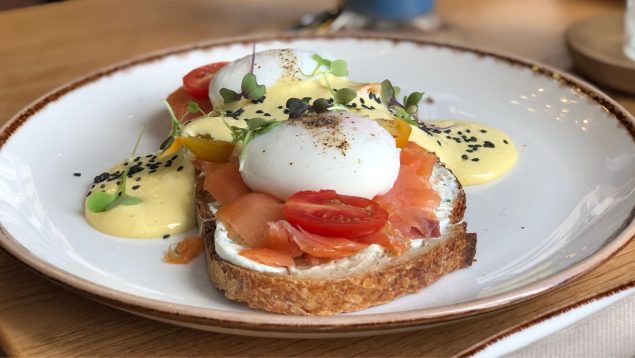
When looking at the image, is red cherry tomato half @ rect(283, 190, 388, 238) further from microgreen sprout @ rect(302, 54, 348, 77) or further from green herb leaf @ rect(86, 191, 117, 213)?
microgreen sprout @ rect(302, 54, 348, 77)

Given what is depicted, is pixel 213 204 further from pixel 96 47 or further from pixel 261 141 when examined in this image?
pixel 96 47

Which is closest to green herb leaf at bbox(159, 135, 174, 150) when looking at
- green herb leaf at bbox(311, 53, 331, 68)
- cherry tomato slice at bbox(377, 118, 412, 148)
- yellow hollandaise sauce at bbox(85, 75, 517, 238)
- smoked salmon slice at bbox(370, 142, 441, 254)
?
yellow hollandaise sauce at bbox(85, 75, 517, 238)

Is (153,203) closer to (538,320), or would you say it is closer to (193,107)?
(193,107)

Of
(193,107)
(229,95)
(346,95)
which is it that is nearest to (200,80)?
(193,107)

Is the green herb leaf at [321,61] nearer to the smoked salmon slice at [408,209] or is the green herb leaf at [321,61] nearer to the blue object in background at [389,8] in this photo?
the smoked salmon slice at [408,209]

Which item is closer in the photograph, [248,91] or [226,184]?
[226,184]

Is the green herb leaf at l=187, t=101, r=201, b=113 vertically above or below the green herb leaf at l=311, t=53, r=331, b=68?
below
